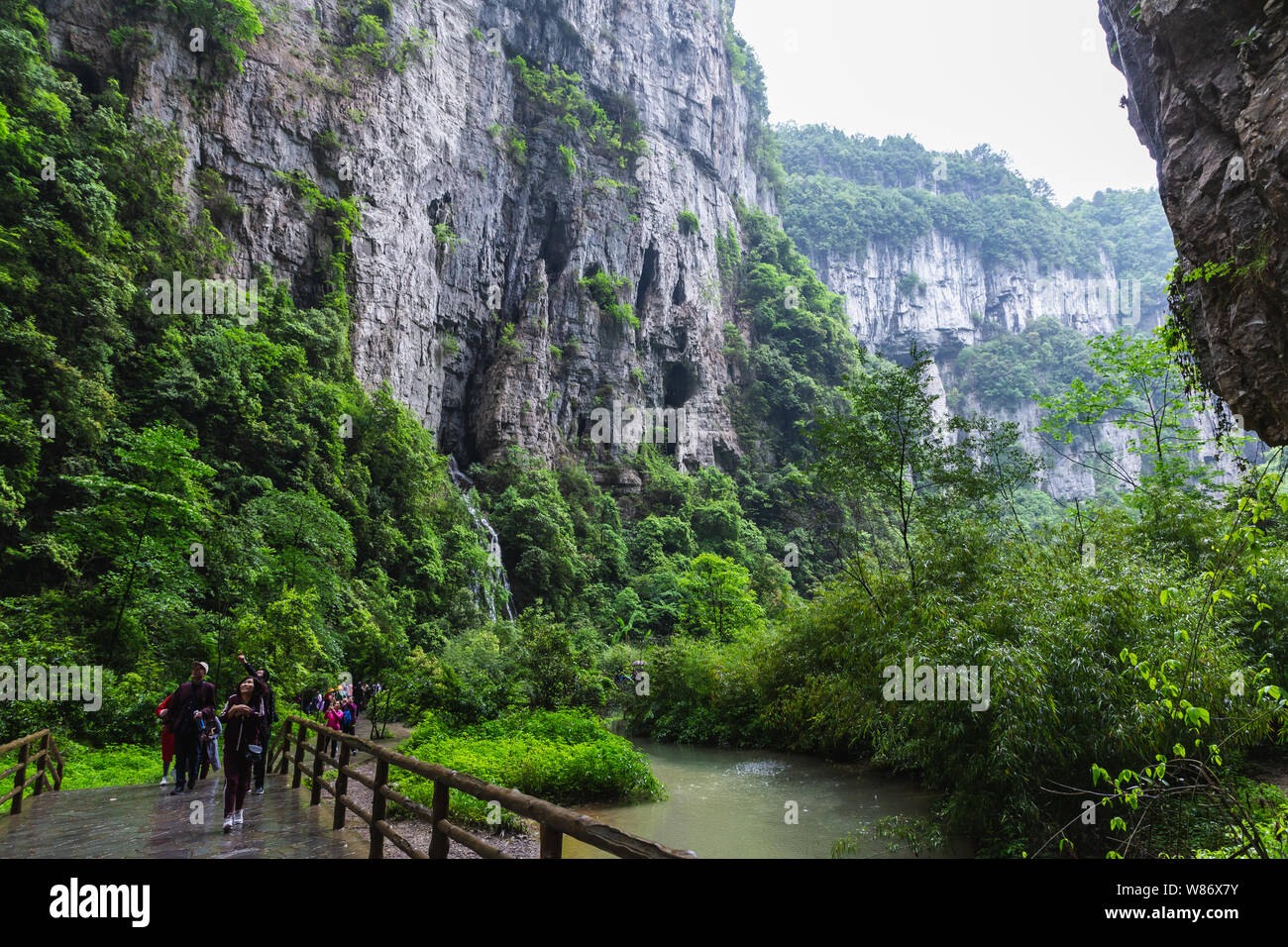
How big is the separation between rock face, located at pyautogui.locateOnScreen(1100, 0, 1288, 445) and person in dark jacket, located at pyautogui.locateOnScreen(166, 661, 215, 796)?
40.4ft

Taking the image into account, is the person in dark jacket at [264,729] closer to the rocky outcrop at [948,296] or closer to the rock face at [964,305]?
the rock face at [964,305]

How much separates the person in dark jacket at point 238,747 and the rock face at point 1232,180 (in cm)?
1080

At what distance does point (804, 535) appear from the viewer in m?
44.8

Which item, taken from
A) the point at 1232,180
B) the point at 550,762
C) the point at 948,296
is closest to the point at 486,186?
the point at 550,762

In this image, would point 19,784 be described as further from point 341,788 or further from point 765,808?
point 765,808

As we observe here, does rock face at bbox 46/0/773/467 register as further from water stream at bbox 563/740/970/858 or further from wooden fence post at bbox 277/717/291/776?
water stream at bbox 563/740/970/858

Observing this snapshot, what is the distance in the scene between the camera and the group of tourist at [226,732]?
6.30m

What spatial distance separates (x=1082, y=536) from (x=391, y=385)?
2662cm

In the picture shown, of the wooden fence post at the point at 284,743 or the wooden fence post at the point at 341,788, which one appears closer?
the wooden fence post at the point at 341,788

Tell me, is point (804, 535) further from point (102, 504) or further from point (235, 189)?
point (102, 504)

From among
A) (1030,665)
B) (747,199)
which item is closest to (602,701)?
(1030,665)

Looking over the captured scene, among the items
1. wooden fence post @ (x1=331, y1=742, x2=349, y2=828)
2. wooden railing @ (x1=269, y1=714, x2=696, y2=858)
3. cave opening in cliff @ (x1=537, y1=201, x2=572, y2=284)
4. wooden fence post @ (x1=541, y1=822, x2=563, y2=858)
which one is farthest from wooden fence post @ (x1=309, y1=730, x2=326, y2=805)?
cave opening in cliff @ (x1=537, y1=201, x2=572, y2=284)

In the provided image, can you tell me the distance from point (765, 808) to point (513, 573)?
21555 millimetres

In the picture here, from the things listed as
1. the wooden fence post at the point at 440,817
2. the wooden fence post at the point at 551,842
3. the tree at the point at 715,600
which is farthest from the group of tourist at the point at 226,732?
the tree at the point at 715,600
